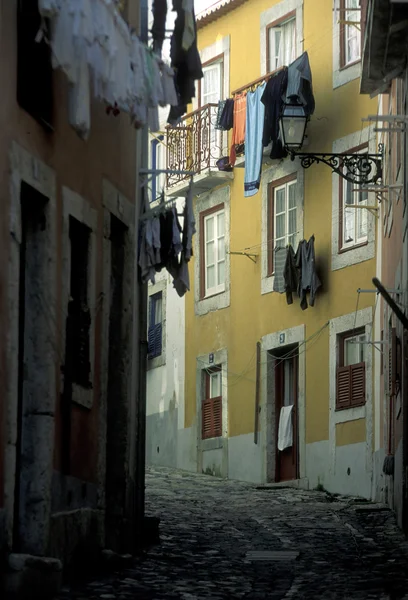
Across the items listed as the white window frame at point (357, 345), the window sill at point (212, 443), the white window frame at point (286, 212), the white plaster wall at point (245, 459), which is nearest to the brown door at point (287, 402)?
the white plaster wall at point (245, 459)

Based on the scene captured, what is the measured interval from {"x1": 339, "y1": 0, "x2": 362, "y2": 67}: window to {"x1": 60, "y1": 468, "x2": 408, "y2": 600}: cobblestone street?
275 inches

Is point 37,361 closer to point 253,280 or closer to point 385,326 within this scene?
point 385,326

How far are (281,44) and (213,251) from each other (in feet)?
13.1

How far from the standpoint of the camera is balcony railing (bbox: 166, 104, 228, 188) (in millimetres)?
28938

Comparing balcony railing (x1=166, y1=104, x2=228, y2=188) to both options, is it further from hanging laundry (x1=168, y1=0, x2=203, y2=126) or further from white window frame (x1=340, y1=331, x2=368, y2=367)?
hanging laundry (x1=168, y1=0, x2=203, y2=126)

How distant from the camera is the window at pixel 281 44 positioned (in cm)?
2759

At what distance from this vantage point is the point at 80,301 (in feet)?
44.9

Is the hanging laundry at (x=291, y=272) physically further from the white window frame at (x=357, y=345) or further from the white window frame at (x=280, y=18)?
the white window frame at (x=280, y=18)

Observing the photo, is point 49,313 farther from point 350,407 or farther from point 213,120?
point 213,120

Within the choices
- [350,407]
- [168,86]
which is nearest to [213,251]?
[350,407]

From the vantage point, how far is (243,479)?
90.4 ft

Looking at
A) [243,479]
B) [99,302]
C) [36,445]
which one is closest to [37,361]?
[36,445]

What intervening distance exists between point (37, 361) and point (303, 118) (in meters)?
13.8

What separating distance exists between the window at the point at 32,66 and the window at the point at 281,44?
15.4 m
